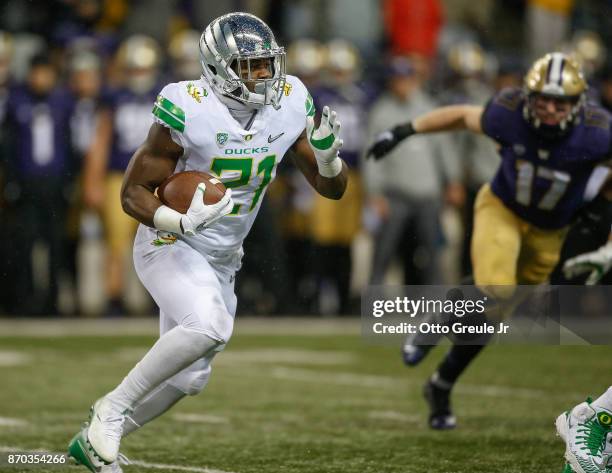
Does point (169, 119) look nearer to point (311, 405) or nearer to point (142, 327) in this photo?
point (311, 405)

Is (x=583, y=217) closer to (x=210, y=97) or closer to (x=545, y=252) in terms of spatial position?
(x=545, y=252)

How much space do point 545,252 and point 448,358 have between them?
0.60m

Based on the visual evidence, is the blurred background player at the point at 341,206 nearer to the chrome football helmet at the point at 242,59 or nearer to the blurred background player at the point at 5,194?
the blurred background player at the point at 5,194

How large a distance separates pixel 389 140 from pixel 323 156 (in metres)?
1.42

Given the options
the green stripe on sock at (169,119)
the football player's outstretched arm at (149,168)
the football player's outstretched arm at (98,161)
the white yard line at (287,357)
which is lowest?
the white yard line at (287,357)

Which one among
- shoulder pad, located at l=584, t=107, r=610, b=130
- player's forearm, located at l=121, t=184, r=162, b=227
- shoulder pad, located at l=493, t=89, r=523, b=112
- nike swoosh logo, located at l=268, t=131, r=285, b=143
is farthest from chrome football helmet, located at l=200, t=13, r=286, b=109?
shoulder pad, located at l=584, t=107, r=610, b=130

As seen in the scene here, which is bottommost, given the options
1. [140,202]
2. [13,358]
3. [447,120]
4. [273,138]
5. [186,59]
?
[13,358]

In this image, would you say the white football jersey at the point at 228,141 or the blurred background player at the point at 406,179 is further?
the blurred background player at the point at 406,179

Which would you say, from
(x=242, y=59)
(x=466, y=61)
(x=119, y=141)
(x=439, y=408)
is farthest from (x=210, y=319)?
(x=466, y=61)

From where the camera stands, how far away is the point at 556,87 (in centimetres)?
559

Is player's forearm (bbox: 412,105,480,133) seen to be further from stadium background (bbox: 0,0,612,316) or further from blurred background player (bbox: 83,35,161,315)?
blurred background player (bbox: 83,35,161,315)

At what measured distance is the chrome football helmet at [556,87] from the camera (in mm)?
Answer: 5602

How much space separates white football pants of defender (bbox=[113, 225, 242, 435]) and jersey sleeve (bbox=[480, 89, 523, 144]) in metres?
1.50

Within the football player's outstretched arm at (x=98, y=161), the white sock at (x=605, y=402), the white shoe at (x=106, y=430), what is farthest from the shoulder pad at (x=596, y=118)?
the football player's outstretched arm at (x=98, y=161)
